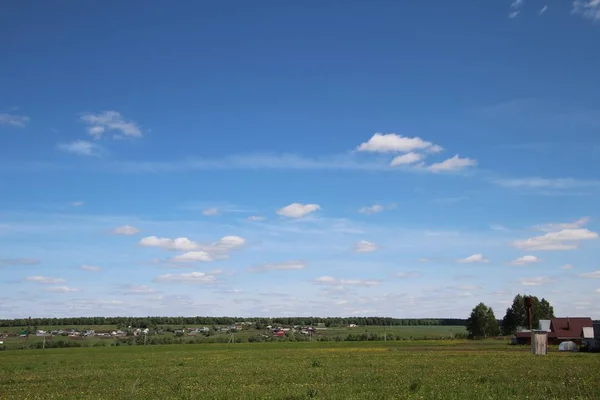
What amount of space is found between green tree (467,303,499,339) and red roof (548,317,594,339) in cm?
A: 3261

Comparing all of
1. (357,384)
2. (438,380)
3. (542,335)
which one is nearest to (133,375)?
(357,384)

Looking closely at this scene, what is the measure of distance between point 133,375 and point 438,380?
18753mm

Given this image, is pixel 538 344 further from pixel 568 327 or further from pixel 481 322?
pixel 481 322

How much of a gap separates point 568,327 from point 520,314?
1655 inches

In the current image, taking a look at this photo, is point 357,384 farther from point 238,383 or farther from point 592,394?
point 592,394

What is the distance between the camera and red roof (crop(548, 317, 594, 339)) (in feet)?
336

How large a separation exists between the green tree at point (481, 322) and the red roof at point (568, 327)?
107ft

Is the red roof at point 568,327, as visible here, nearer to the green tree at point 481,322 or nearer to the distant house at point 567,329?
the distant house at point 567,329

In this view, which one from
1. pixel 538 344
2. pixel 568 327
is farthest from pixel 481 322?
pixel 538 344

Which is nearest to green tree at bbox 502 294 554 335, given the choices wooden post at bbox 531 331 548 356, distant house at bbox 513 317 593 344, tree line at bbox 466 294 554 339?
tree line at bbox 466 294 554 339

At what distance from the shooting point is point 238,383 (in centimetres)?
2783

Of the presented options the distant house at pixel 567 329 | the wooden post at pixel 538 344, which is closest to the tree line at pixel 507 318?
the distant house at pixel 567 329

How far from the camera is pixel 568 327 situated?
104m

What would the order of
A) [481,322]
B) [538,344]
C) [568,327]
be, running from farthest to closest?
[481,322] → [568,327] → [538,344]
